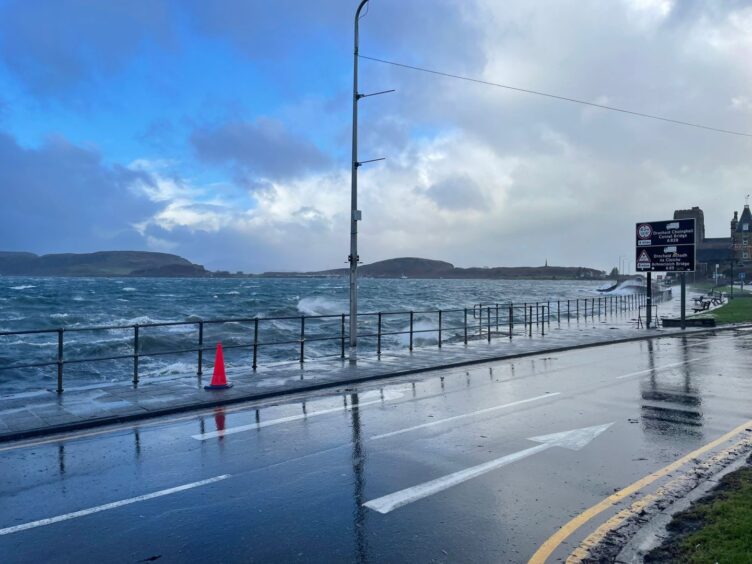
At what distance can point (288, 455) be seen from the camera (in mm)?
6441

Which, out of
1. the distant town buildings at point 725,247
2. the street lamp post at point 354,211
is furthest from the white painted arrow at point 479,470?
the distant town buildings at point 725,247

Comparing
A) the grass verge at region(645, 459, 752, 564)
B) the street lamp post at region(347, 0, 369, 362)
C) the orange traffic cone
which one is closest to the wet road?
the grass verge at region(645, 459, 752, 564)

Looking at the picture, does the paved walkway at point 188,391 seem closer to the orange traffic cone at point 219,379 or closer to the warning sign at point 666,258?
the orange traffic cone at point 219,379

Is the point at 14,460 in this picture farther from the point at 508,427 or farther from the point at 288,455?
the point at 508,427

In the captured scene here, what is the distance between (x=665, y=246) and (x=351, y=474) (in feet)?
77.5

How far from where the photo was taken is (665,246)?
2492 cm

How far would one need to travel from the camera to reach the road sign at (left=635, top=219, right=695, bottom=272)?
24219 millimetres

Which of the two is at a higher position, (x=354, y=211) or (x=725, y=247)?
(x=725, y=247)

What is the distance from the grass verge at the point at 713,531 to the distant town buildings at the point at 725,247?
12359 cm

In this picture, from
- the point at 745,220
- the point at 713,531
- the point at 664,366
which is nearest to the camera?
the point at 713,531

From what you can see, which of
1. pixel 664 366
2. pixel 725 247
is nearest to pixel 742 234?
pixel 725 247

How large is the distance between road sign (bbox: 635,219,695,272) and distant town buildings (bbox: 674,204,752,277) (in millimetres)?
100475

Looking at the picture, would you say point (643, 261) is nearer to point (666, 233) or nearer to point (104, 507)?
point (666, 233)

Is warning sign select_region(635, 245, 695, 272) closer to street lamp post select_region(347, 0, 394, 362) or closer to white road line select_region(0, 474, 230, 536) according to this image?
street lamp post select_region(347, 0, 394, 362)
